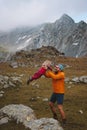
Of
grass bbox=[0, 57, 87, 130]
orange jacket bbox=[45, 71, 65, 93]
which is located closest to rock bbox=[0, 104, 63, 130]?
grass bbox=[0, 57, 87, 130]

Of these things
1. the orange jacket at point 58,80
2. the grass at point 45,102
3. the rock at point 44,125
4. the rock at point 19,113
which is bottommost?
the grass at point 45,102

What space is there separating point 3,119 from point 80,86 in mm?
18094

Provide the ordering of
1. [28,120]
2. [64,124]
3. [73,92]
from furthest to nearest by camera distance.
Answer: [73,92] → [64,124] → [28,120]

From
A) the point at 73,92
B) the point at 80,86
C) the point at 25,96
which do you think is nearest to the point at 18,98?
the point at 25,96

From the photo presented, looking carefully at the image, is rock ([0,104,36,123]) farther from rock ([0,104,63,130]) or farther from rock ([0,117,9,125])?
rock ([0,117,9,125])

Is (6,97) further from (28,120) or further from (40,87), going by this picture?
(28,120)

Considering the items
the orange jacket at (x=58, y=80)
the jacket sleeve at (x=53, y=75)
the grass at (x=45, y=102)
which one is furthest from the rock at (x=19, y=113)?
the jacket sleeve at (x=53, y=75)

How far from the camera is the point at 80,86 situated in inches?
1356

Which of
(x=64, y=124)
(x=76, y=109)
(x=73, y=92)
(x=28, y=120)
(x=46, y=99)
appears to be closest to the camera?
(x=28, y=120)

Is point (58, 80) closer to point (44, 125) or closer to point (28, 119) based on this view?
point (28, 119)

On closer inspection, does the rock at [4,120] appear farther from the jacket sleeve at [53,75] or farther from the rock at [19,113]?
the jacket sleeve at [53,75]

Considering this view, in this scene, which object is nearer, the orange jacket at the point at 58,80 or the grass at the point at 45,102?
the orange jacket at the point at 58,80

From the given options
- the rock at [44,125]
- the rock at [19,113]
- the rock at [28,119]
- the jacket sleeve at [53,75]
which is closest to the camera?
the rock at [44,125]

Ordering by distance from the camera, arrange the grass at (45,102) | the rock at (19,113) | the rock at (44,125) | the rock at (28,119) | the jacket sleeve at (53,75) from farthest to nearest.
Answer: the grass at (45,102), the jacket sleeve at (53,75), the rock at (19,113), the rock at (28,119), the rock at (44,125)
